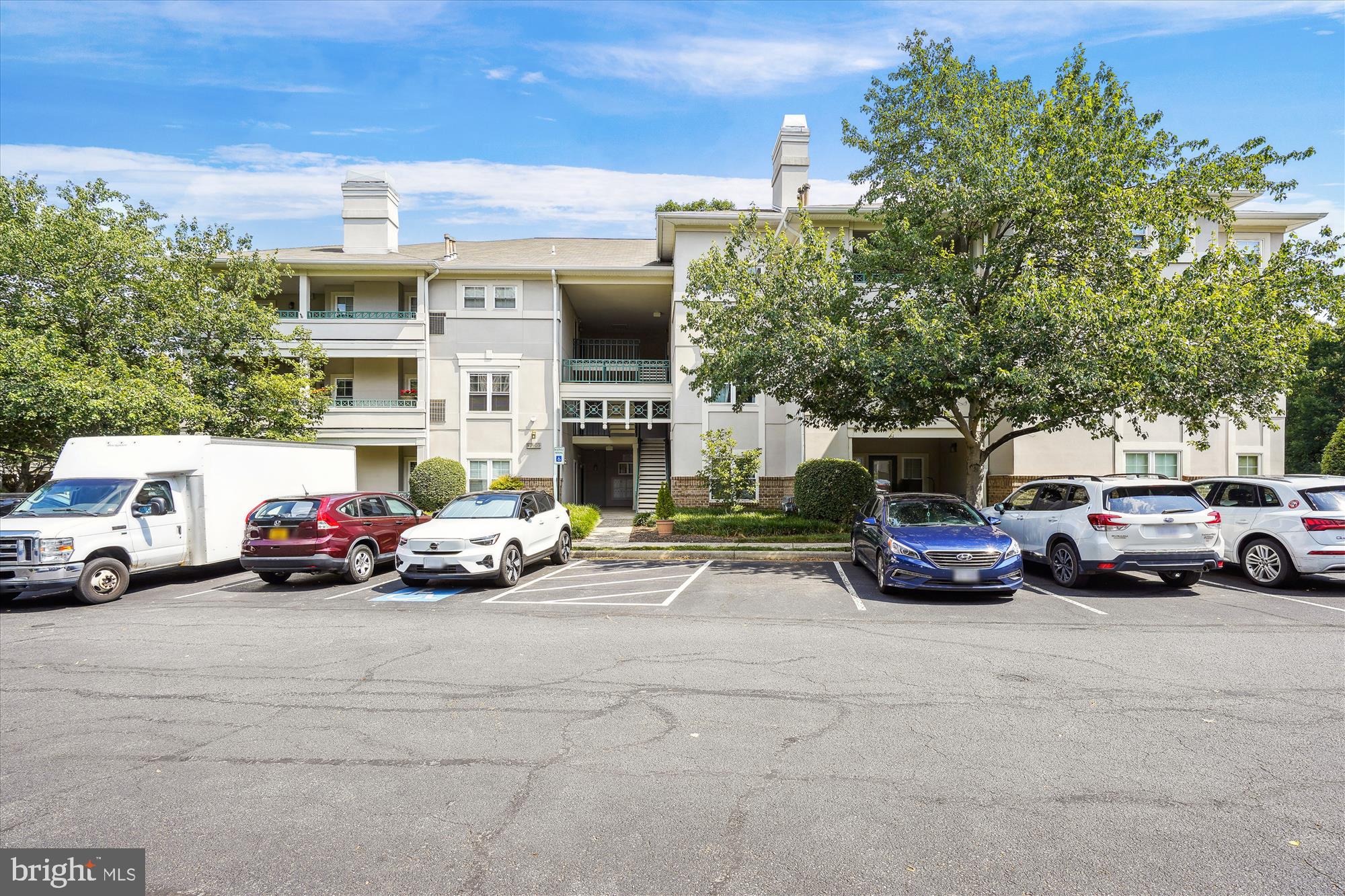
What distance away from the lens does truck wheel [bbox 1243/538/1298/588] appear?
10742 millimetres

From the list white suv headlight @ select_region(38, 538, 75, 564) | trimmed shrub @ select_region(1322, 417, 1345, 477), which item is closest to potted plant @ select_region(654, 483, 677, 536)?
white suv headlight @ select_region(38, 538, 75, 564)

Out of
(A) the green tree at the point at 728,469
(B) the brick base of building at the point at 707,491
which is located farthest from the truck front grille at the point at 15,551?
(B) the brick base of building at the point at 707,491

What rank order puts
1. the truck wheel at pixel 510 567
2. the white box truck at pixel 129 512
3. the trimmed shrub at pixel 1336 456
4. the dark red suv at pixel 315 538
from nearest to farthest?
the white box truck at pixel 129 512 < the truck wheel at pixel 510 567 < the dark red suv at pixel 315 538 < the trimmed shrub at pixel 1336 456

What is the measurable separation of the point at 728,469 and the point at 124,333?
55.1 feet

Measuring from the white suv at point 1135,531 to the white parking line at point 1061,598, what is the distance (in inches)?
21.9

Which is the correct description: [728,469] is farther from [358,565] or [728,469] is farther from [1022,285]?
[358,565]

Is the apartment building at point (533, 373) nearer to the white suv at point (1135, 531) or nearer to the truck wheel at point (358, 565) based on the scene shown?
the truck wheel at point (358, 565)

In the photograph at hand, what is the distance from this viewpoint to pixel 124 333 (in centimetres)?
1827

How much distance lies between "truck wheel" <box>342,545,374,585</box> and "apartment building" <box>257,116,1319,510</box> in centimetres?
984

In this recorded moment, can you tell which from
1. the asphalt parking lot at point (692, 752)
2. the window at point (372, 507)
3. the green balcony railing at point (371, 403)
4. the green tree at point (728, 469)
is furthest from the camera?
the green balcony railing at point (371, 403)

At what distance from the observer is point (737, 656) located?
7.22m

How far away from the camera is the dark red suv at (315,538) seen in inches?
464

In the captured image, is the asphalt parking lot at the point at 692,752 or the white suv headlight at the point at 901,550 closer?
the asphalt parking lot at the point at 692,752

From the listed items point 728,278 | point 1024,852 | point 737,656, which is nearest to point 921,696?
point 737,656
